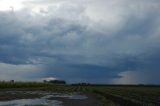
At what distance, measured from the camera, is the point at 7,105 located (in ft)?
115

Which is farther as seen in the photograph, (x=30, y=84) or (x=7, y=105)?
(x=30, y=84)

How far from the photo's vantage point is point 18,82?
103 metres

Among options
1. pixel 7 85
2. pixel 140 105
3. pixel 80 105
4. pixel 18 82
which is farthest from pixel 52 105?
pixel 18 82

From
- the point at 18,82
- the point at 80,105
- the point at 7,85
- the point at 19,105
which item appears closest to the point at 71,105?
the point at 80,105

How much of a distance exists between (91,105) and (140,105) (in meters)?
5.70

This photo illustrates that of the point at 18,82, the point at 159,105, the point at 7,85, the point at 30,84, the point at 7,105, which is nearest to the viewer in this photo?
the point at 159,105

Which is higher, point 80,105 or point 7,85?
point 7,85

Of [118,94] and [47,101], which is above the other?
[118,94]

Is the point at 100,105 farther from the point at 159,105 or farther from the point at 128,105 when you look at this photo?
the point at 159,105

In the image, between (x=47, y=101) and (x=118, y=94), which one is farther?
(x=118, y=94)

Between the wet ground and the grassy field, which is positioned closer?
the grassy field

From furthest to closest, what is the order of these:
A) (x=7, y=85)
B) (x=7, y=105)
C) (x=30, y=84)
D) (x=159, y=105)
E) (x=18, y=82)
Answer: (x=30, y=84), (x=18, y=82), (x=7, y=85), (x=7, y=105), (x=159, y=105)

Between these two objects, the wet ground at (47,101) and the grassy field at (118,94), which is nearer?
the grassy field at (118,94)

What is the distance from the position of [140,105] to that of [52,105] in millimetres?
8938
